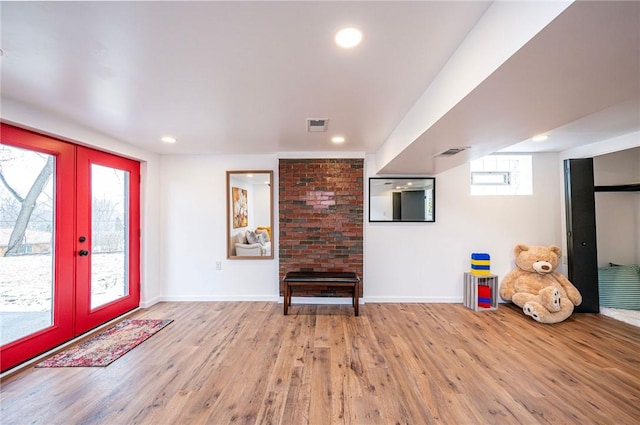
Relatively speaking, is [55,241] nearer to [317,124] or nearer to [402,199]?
[317,124]

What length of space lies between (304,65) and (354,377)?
91.9 inches

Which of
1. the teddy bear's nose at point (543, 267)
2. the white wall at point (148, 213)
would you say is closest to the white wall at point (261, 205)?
the white wall at point (148, 213)

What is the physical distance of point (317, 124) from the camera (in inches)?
109

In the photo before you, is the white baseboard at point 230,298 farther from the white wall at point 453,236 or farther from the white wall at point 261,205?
the white wall at point 453,236

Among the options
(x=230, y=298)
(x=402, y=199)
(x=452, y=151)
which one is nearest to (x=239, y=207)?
(x=230, y=298)

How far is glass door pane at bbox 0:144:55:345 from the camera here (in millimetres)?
2287

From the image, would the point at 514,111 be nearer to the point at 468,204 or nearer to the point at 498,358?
the point at 498,358

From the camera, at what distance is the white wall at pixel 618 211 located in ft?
13.0

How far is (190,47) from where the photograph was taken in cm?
151

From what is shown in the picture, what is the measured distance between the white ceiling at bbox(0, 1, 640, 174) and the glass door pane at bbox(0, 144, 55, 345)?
1.90ft

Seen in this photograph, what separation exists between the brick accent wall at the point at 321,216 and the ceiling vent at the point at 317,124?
44.5 inches

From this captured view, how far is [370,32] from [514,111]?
103cm

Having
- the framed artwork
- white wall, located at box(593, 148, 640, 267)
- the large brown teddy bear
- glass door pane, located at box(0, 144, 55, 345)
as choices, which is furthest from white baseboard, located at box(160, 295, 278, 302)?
white wall, located at box(593, 148, 640, 267)

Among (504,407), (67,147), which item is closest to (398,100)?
(504,407)
